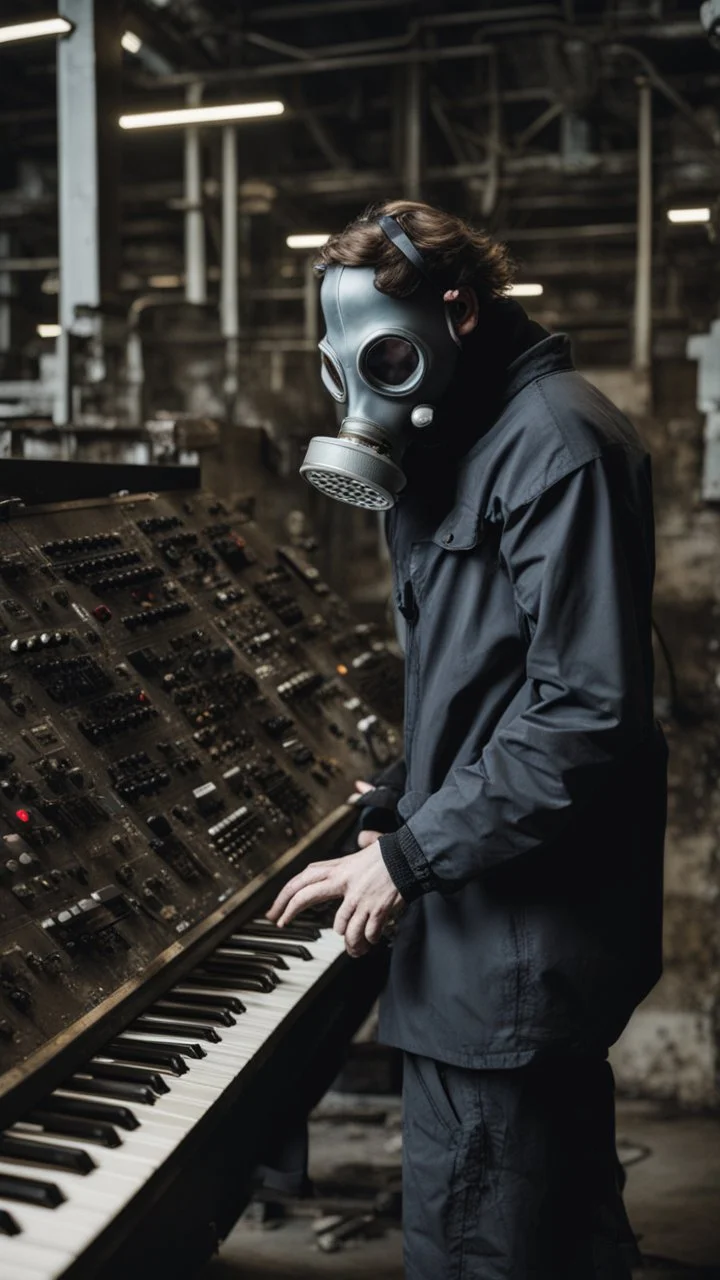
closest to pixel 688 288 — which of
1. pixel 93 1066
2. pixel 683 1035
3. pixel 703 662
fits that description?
pixel 703 662

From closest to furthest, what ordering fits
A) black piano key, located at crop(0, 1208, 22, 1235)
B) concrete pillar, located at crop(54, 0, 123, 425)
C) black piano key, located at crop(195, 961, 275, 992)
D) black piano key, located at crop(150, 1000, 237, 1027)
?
black piano key, located at crop(0, 1208, 22, 1235) → black piano key, located at crop(150, 1000, 237, 1027) → black piano key, located at crop(195, 961, 275, 992) → concrete pillar, located at crop(54, 0, 123, 425)

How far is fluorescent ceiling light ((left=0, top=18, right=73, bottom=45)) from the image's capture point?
210 inches

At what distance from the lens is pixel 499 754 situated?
1.71m

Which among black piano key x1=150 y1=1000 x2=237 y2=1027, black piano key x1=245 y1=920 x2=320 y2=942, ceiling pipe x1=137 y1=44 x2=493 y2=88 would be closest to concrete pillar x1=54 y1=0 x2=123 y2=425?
ceiling pipe x1=137 y1=44 x2=493 y2=88

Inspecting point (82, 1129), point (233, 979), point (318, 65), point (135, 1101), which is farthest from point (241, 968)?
point (318, 65)

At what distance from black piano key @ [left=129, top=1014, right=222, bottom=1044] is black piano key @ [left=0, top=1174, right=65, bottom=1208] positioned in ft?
1.57

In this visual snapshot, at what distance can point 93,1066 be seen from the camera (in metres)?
1.78

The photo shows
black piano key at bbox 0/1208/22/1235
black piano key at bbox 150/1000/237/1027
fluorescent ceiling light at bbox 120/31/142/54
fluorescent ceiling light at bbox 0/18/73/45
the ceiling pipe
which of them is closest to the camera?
black piano key at bbox 0/1208/22/1235

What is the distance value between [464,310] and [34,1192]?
4.53 feet

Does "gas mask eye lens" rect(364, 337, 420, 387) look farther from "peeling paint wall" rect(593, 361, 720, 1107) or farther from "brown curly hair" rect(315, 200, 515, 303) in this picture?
"peeling paint wall" rect(593, 361, 720, 1107)

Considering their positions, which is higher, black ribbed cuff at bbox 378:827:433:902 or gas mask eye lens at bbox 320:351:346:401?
gas mask eye lens at bbox 320:351:346:401

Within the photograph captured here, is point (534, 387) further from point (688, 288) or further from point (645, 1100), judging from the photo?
point (688, 288)

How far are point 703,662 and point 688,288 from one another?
7375 mm

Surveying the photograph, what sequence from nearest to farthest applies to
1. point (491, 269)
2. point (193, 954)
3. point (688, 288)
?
1. point (491, 269)
2. point (193, 954)
3. point (688, 288)
